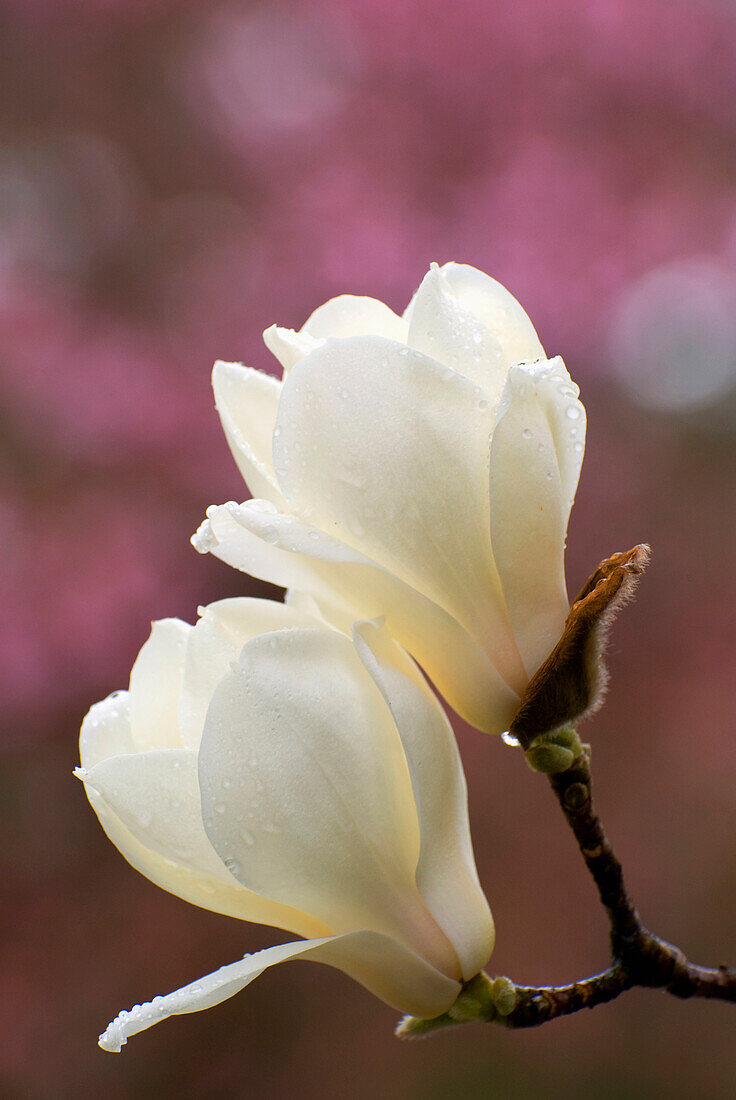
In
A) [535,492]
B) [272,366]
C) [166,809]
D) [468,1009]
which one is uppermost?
[272,366]

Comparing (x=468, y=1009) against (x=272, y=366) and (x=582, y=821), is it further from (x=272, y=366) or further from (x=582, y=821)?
(x=272, y=366)

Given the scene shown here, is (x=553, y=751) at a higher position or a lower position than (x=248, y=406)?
lower

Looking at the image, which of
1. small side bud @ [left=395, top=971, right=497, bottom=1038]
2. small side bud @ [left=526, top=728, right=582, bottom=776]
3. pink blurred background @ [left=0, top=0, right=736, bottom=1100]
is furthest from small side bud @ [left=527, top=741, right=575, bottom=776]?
pink blurred background @ [left=0, top=0, right=736, bottom=1100]

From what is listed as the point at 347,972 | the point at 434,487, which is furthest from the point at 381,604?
the point at 347,972

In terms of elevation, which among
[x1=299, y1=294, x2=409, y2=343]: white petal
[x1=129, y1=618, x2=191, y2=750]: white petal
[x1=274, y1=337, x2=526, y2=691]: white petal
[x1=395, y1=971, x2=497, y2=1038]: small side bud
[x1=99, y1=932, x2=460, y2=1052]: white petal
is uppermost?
[x1=299, y1=294, x2=409, y2=343]: white petal

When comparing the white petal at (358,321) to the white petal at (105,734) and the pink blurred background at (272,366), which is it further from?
the pink blurred background at (272,366)

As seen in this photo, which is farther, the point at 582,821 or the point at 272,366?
the point at 272,366

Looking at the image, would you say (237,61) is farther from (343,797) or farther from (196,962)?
(343,797)

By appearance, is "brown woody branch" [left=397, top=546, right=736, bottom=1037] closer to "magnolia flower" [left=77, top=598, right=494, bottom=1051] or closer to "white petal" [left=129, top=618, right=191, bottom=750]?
"magnolia flower" [left=77, top=598, right=494, bottom=1051]
